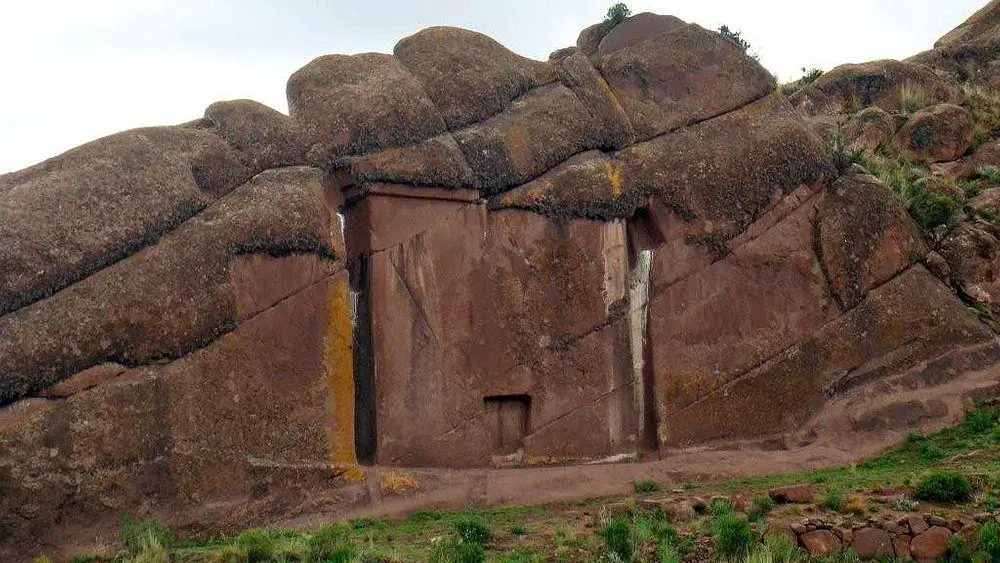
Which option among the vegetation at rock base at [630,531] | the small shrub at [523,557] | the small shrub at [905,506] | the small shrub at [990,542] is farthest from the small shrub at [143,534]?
the small shrub at [990,542]

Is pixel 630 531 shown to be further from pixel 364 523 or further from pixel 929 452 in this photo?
pixel 929 452

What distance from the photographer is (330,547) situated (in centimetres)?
1667

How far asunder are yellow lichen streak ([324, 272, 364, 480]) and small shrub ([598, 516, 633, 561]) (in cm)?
490

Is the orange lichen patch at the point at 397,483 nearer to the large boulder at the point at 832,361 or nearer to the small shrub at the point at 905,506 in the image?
the large boulder at the point at 832,361

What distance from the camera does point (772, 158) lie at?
23.7m

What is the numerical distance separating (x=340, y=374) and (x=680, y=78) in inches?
344

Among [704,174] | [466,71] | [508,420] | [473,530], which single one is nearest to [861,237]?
[704,174]

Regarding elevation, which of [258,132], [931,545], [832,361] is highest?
[258,132]

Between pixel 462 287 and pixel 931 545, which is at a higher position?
pixel 462 287

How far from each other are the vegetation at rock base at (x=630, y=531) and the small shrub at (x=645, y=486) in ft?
2.61

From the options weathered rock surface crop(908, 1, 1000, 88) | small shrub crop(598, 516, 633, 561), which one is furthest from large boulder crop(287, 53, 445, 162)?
weathered rock surface crop(908, 1, 1000, 88)

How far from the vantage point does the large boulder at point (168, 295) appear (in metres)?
18.4

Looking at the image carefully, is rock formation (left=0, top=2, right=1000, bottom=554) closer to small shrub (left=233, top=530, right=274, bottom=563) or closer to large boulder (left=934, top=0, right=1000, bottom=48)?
small shrub (left=233, top=530, right=274, bottom=563)

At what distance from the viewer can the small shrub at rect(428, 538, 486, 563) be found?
53.0ft
